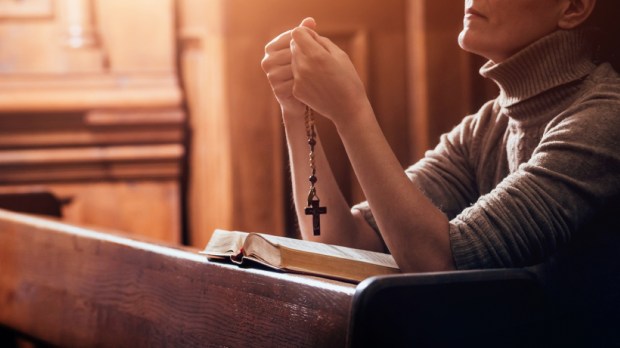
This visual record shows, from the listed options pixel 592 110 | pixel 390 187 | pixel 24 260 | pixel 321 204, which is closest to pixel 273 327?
pixel 390 187

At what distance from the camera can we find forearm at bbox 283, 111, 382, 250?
145cm

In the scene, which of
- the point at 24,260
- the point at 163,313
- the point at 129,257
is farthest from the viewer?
the point at 24,260

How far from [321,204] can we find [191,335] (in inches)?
11.9

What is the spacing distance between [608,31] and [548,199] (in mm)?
345

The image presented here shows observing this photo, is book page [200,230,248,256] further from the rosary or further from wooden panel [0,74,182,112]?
wooden panel [0,74,182,112]

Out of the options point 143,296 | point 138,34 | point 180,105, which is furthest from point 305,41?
point 138,34

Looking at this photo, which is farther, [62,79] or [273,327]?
[62,79]

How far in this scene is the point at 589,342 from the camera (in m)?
1.16

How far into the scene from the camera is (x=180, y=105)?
3371 millimetres

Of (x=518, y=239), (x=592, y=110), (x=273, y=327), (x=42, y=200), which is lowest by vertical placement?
(x=42, y=200)

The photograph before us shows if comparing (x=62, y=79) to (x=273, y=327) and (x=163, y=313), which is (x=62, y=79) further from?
(x=273, y=327)

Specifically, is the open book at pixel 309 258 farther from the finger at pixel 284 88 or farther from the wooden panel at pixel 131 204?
the wooden panel at pixel 131 204

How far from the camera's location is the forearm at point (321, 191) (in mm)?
1450

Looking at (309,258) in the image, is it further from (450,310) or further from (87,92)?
(87,92)
